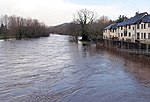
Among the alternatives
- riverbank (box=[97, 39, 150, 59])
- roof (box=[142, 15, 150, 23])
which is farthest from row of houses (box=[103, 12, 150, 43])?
riverbank (box=[97, 39, 150, 59])

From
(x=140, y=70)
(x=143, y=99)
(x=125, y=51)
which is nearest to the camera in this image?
(x=143, y=99)

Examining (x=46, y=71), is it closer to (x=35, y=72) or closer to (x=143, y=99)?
(x=35, y=72)

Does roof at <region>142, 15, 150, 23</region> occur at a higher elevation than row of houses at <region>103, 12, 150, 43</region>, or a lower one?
higher

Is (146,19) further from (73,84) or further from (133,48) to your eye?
(73,84)

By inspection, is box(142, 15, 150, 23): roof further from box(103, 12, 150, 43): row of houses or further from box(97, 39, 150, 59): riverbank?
box(97, 39, 150, 59): riverbank

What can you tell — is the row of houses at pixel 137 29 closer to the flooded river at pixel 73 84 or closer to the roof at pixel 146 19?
the roof at pixel 146 19

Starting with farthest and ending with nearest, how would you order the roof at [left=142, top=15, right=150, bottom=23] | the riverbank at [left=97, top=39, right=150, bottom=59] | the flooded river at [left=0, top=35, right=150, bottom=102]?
the roof at [left=142, top=15, right=150, bottom=23] → the riverbank at [left=97, top=39, right=150, bottom=59] → the flooded river at [left=0, top=35, right=150, bottom=102]

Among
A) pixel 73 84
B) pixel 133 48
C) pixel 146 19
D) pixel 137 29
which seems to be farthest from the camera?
pixel 137 29

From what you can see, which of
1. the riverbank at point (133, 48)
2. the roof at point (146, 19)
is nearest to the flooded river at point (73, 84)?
the riverbank at point (133, 48)

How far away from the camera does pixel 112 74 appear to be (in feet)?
102

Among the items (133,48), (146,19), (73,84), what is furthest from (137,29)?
(73,84)

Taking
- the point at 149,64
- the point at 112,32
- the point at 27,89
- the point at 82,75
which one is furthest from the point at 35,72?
the point at 112,32

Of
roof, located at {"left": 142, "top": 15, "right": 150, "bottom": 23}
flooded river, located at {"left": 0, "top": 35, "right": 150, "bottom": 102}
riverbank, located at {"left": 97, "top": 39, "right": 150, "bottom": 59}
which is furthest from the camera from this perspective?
roof, located at {"left": 142, "top": 15, "right": 150, "bottom": 23}

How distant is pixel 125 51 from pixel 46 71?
2754cm
